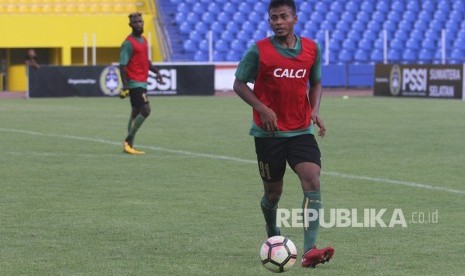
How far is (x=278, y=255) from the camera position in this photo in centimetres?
739

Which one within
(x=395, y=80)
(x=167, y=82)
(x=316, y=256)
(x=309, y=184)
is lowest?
(x=167, y=82)

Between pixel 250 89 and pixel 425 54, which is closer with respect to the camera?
pixel 250 89

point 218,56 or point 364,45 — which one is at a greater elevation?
point 364,45

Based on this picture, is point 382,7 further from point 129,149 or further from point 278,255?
point 278,255

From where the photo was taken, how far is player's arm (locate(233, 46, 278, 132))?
7.86 m

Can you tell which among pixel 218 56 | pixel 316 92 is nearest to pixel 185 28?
pixel 218 56

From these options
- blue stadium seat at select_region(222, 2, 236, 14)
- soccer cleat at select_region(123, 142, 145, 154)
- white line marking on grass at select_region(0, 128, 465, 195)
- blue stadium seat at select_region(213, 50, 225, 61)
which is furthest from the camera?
blue stadium seat at select_region(222, 2, 236, 14)

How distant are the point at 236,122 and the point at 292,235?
1584cm

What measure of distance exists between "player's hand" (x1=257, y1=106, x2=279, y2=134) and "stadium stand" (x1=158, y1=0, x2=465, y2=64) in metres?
35.9

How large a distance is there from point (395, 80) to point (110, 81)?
30.6ft

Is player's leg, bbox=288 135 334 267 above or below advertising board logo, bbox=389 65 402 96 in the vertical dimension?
above

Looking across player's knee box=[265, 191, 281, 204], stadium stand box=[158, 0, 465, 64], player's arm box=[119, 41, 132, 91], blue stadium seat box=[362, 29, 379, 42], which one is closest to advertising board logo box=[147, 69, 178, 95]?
stadium stand box=[158, 0, 465, 64]

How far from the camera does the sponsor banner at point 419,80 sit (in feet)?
118

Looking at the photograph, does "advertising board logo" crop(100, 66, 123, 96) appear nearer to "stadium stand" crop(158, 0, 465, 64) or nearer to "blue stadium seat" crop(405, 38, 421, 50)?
"stadium stand" crop(158, 0, 465, 64)
